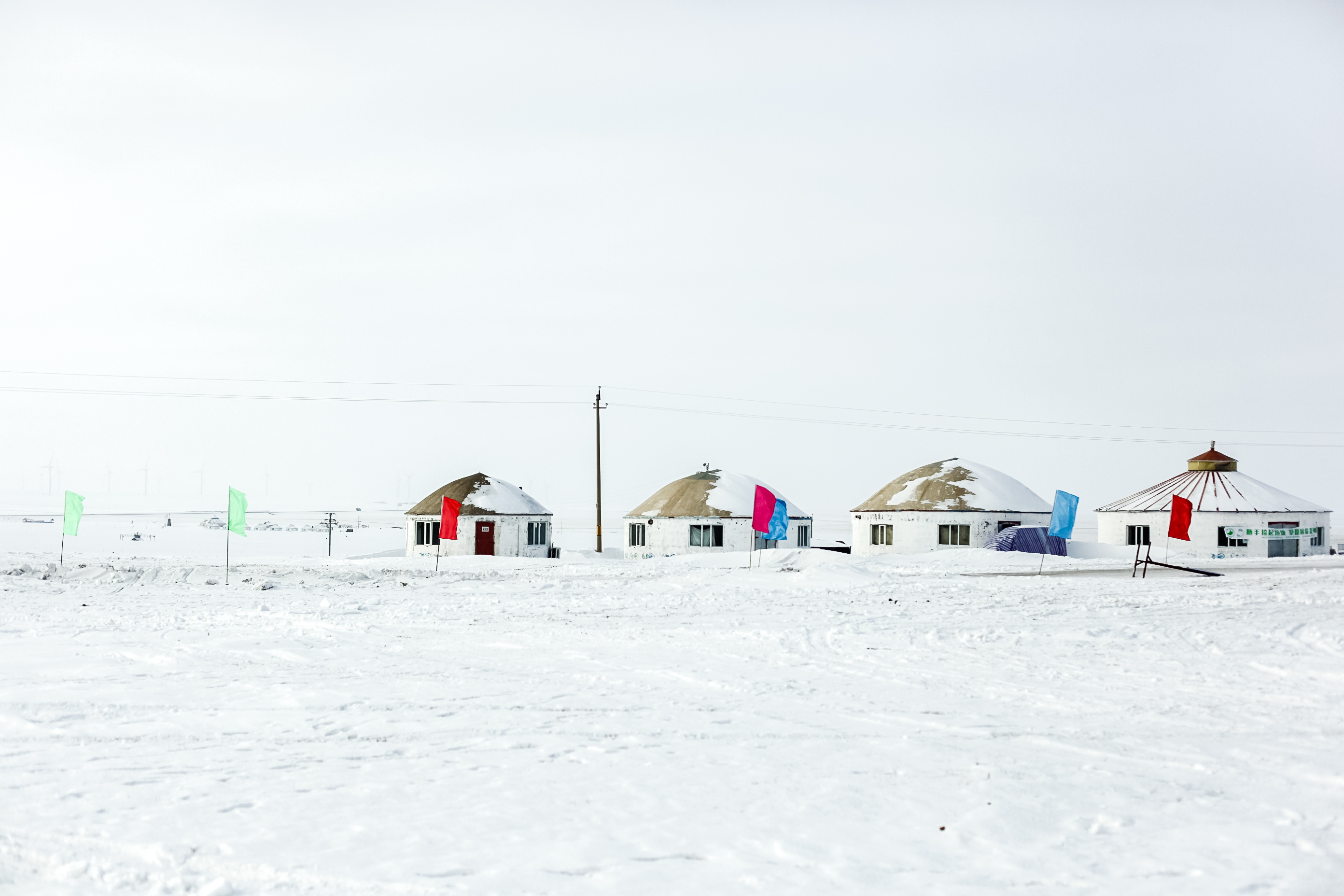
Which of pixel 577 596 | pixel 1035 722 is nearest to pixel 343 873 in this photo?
pixel 1035 722

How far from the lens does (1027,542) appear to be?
42.6 m

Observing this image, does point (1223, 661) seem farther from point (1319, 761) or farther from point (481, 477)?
point (481, 477)

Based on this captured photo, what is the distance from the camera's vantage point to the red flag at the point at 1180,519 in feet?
100

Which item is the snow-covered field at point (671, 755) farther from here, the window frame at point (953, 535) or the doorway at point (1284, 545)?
the doorway at point (1284, 545)

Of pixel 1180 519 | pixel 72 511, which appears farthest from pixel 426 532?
pixel 1180 519

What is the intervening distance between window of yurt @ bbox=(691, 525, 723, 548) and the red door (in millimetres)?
8877

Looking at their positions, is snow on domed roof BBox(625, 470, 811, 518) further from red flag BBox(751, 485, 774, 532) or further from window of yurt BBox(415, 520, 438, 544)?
red flag BBox(751, 485, 774, 532)

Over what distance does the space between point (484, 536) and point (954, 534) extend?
805 inches

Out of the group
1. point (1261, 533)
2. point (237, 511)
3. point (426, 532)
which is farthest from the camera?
point (426, 532)

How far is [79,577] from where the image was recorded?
26.2 meters

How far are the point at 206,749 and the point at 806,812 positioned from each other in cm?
481

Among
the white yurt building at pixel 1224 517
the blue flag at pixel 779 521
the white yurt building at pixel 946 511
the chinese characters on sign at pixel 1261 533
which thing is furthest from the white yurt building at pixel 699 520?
the chinese characters on sign at pixel 1261 533

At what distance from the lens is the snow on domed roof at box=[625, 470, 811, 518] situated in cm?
4478

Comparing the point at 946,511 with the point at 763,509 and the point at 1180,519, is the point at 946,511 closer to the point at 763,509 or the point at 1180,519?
the point at 1180,519
